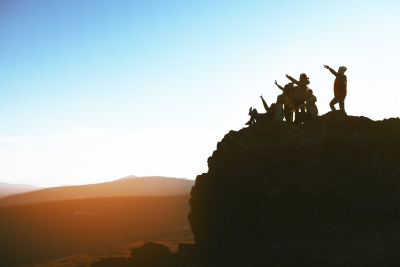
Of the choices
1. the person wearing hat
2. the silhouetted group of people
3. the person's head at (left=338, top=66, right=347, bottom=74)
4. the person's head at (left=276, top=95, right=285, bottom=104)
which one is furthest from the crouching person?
the person's head at (left=338, top=66, right=347, bottom=74)

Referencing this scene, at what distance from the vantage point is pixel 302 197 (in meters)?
9.08

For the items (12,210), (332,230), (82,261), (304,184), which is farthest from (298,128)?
(12,210)

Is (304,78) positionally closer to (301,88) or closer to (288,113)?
(301,88)

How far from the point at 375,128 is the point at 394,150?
138 cm

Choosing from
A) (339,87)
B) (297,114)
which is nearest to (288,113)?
(297,114)

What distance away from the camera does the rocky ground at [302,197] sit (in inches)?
263

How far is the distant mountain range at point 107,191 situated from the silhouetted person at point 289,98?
85136 millimetres

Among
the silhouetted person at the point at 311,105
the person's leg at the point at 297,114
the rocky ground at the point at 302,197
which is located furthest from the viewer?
the person's leg at the point at 297,114

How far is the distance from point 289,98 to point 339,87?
7.06ft

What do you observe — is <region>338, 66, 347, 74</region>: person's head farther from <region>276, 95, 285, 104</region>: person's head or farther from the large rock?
<region>276, 95, 285, 104</region>: person's head

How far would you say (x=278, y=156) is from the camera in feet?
37.6

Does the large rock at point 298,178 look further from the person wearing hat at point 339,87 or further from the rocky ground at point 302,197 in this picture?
the person wearing hat at point 339,87

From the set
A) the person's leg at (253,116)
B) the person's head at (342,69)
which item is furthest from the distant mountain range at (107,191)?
the person's head at (342,69)

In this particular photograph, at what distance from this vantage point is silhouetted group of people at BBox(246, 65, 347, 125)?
39.9ft
